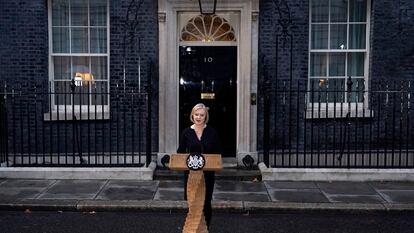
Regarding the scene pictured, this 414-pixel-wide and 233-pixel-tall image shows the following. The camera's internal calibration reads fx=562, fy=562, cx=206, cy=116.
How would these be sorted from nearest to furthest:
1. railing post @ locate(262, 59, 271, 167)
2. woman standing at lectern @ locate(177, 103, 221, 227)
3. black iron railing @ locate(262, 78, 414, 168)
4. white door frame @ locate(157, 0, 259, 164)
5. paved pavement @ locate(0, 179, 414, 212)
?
woman standing at lectern @ locate(177, 103, 221, 227) < paved pavement @ locate(0, 179, 414, 212) < railing post @ locate(262, 59, 271, 167) < white door frame @ locate(157, 0, 259, 164) < black iron railing @ locate(262, 78, 414, 168)

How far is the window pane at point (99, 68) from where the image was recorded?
36.8 ft

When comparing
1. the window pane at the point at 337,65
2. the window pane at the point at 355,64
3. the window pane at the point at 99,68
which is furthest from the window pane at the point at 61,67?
the window pane at the point at 355,64

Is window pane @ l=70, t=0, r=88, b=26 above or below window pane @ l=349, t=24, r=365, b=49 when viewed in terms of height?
above

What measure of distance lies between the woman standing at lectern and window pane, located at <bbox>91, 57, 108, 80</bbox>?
5459mm

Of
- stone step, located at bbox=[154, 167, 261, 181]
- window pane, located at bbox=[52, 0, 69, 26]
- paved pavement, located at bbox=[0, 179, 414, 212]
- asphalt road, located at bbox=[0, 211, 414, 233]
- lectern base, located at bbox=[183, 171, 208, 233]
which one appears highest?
window pane, located at bbox=[52, 0, 69, 26]

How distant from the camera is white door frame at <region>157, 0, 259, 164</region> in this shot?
35.4ft

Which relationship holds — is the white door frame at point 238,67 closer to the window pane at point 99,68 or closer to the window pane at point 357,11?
the window pane at point 99,68

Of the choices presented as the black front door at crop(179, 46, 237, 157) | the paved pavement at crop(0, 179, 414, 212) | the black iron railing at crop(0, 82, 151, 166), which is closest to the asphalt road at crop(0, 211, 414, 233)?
the paved pavement at crop(0, 179, 414, 212)

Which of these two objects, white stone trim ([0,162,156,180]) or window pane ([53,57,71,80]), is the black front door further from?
window pane ([53,57,71,80])

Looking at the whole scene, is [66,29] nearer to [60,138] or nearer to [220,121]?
[60,138]

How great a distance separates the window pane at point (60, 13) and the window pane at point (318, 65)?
496 cm

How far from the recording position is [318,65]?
11.3m

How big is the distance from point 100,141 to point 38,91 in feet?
5.06

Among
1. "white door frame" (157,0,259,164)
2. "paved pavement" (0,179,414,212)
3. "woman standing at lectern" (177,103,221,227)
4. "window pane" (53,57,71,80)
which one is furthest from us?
"window pane" (53,57,71,80)
